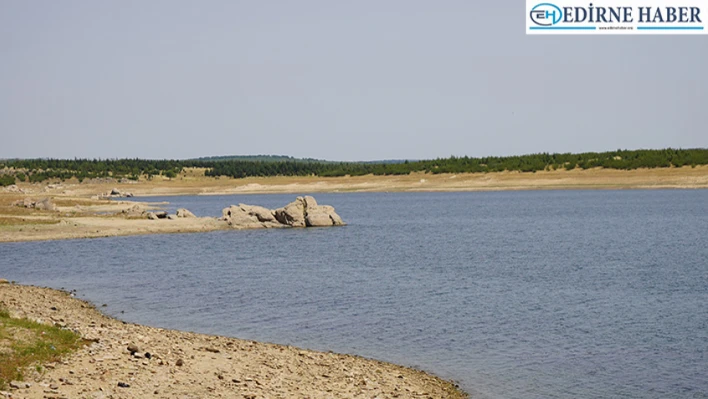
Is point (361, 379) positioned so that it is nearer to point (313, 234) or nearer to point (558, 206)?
point (313, 234)

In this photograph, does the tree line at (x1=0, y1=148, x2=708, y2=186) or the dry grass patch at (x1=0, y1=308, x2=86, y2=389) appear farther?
the tree line at (x1=0, y1=148, x2=708, y2=186)

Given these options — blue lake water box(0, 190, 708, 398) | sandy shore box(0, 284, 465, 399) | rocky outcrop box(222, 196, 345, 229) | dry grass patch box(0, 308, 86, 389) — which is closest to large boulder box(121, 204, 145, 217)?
rocky outcrop box(222, 196, 345, 229)

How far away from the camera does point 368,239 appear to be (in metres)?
46.6

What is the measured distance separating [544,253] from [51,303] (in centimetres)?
2261

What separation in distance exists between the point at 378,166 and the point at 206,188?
3196 cm

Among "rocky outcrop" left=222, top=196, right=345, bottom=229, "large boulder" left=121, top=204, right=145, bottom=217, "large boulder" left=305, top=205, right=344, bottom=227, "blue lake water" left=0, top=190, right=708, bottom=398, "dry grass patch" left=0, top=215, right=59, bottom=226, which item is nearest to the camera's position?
"blue lake water" left=0, top=190, right=708, bottom=398

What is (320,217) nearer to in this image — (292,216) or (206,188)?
(292,216)

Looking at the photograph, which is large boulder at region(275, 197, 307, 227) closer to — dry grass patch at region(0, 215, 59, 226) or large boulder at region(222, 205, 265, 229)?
large boulder at region(222, 205, 265, 229)

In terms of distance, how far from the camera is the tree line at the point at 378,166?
115 metres

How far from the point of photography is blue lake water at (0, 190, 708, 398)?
53.6 ft

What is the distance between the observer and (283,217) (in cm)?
5609

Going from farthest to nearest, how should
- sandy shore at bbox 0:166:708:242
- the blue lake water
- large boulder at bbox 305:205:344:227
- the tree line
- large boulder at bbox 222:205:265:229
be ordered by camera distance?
the tree line → large boulder at bbox 305:205:344:227 → large boulder at bbox 222:205:265:229 → sandy shore at bbox 0:166:708:242 → the blue lake water

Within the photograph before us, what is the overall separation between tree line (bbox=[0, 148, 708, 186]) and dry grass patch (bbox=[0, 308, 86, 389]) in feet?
346

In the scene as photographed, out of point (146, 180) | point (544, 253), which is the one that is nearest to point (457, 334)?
point (544, 253)
